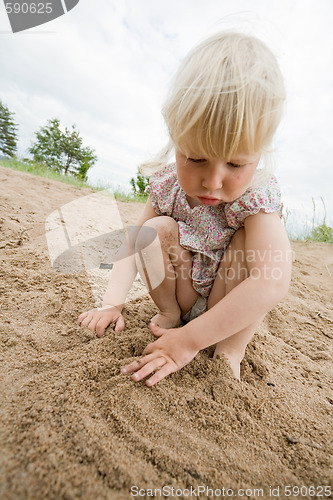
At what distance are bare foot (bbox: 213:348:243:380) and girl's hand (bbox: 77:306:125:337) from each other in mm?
440

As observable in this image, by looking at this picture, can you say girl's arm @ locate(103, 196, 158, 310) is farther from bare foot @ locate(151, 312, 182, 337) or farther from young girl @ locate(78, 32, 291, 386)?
bare foot @ locate(151, 312, 182, 337)

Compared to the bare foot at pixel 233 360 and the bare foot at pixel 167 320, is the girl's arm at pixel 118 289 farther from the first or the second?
the bare foot at pixel 233 360

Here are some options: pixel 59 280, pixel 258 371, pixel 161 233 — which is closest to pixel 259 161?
pixel 161 233

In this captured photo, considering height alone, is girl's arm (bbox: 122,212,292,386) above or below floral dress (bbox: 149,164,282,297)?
below

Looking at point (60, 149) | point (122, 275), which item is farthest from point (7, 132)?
point (122, 275)

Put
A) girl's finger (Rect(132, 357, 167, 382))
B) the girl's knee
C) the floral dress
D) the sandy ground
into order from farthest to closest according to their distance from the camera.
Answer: the girl's knee
the floral dress
girl's finger (Rect(132, 357, 167, 382))
the sandy ground

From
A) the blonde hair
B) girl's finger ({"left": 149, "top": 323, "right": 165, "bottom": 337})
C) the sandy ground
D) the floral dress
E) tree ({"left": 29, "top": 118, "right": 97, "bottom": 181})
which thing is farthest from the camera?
tree ({"left": 29, "top": 118, "right": 97, "bottom": 181})

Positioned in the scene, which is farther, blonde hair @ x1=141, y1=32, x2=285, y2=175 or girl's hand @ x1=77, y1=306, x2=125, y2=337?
girl's hand @ x1=77, y1=306, x2=125, y2=337

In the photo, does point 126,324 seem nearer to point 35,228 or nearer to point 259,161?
point 259,161

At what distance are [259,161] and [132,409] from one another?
94 cm

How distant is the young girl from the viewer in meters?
0.93

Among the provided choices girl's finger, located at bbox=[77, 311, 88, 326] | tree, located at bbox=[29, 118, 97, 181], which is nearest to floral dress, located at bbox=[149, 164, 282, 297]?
girl's finger, located at bbox=[77, 311, 88, 326]

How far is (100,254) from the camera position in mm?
2373

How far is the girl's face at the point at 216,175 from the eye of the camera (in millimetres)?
989
